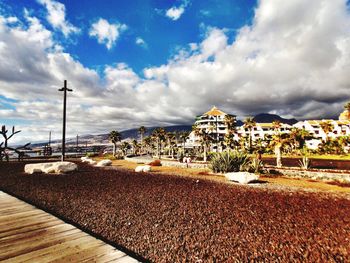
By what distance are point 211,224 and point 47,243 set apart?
171 inches

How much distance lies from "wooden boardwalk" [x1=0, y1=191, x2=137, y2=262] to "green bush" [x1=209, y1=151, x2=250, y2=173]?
1819cm

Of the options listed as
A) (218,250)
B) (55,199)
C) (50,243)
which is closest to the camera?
(50,243)

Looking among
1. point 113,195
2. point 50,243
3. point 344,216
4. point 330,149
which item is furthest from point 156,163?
point 330,149

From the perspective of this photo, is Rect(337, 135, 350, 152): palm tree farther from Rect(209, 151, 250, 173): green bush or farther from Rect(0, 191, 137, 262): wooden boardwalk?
Rect(0, 191, 137, 262): wooden boardwalk

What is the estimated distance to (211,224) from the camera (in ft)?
20.8

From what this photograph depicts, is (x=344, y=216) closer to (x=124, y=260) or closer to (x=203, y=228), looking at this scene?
(x=203, y=228)

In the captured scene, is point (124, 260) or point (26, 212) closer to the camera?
point (124, 260)

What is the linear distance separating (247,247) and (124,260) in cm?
299

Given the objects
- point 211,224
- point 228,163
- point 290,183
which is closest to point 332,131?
point 228,163

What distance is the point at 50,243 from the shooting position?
397 cm

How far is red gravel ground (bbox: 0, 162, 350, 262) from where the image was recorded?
4625mm

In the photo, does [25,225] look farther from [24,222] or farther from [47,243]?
[47,243]

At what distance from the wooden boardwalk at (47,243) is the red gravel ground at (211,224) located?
3.34ft

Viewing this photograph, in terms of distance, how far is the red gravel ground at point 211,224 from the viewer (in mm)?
4625
